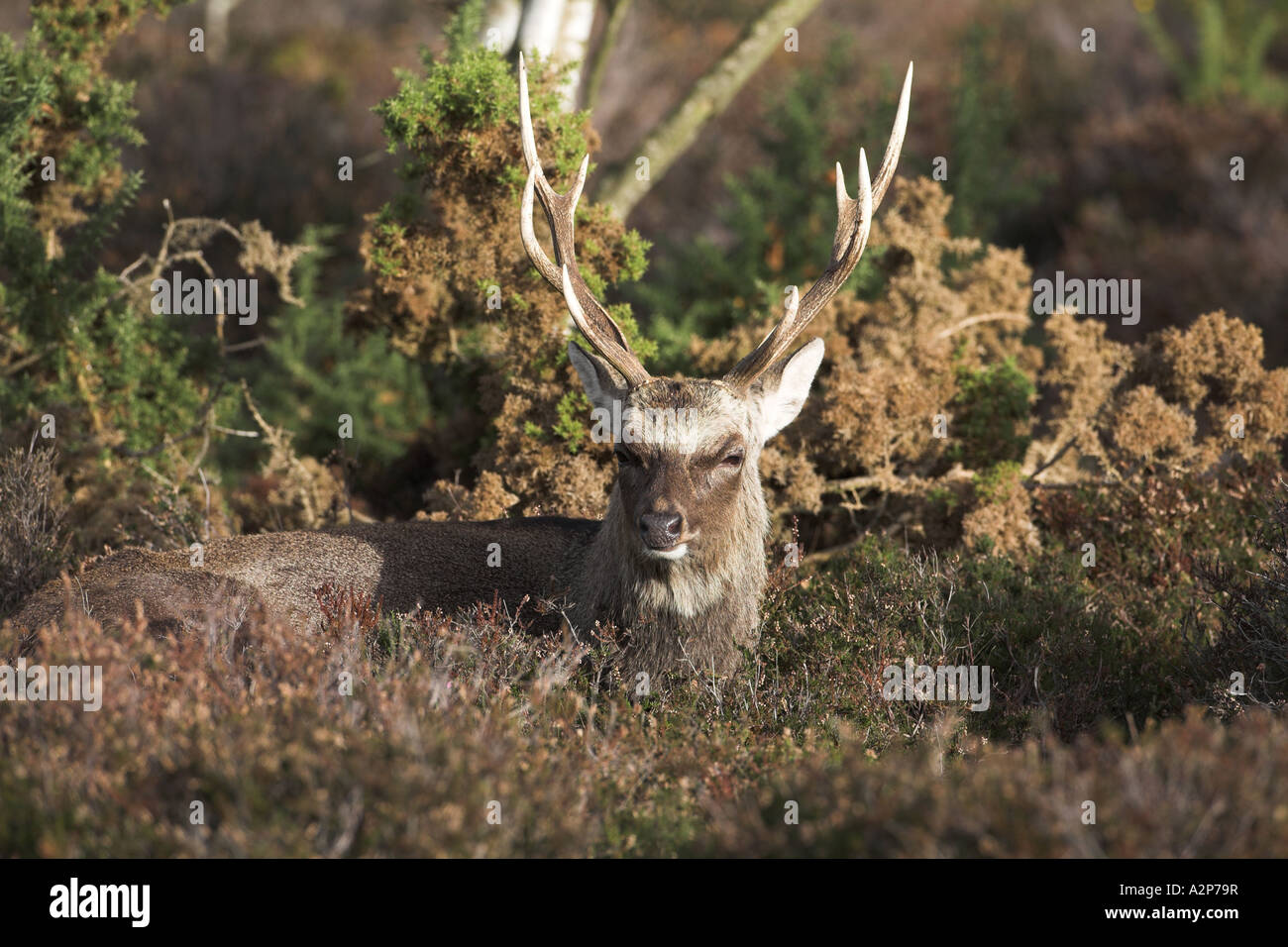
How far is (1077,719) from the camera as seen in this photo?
18.9ft

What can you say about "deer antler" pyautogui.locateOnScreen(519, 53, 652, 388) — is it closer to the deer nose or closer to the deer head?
the deer head

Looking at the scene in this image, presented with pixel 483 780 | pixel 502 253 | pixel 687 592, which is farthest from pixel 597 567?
pixel 502 253

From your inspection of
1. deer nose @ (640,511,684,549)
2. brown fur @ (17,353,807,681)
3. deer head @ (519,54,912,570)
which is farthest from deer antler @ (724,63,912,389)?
deer nose @ (640,511,684,549)

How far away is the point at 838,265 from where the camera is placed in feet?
20.6

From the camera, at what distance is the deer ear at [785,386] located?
612 centimetres

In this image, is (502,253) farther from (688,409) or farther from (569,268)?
(688,409)

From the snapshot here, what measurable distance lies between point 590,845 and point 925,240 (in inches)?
208

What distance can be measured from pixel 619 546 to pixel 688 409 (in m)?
0.69

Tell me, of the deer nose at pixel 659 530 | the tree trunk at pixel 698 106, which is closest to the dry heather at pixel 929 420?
the tree trunk at pixel 698 106

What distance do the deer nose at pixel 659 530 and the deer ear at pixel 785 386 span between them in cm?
105

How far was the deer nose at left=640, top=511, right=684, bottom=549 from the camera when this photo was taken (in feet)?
17.1

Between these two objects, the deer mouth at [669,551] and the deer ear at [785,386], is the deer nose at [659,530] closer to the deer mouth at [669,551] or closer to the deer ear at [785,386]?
the deer mouth at [669,551]

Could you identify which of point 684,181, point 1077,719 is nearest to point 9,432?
point 1077,719
